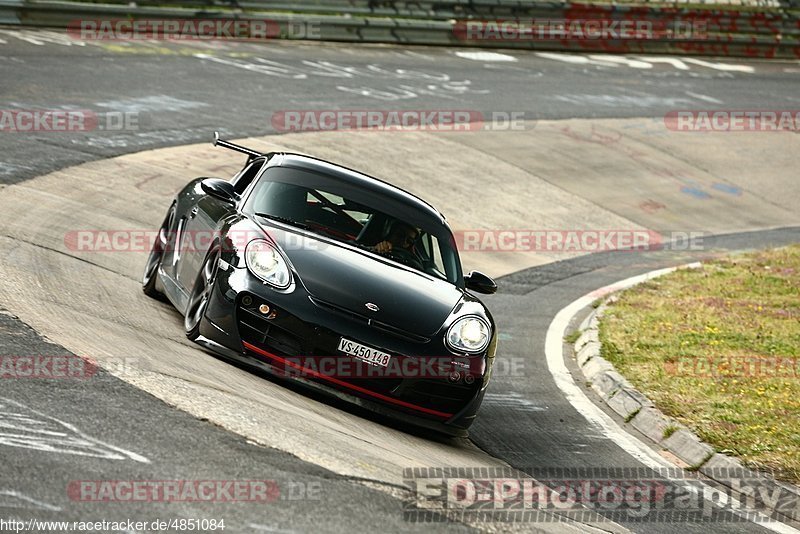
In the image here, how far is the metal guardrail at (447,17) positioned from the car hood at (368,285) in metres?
15.3

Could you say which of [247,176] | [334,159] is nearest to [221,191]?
[247,176]

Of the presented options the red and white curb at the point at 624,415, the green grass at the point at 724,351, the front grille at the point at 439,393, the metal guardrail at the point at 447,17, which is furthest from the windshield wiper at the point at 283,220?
the metal guardrail at the point at 447,17

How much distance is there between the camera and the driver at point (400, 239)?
7.90 m

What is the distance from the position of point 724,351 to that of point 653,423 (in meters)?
2.21

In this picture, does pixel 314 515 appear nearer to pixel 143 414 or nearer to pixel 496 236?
pixel 143 414

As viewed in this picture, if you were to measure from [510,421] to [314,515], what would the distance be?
11.9 feet

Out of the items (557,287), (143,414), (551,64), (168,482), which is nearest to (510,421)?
(143,414)

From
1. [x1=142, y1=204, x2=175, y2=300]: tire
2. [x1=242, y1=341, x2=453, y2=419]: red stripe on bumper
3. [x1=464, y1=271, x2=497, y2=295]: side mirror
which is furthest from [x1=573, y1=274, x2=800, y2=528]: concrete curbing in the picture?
[x1=142, y1=204, x2=175, y2=300]: tire

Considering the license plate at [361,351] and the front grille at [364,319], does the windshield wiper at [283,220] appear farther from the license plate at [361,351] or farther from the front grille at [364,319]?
the license plate at [361,351]

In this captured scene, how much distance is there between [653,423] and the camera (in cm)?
839

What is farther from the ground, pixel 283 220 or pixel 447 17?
pixel 447 17

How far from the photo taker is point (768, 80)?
97.1 ft

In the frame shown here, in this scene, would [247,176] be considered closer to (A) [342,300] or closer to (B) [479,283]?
(B) [479,283]

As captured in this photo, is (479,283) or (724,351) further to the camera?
(724,351)
